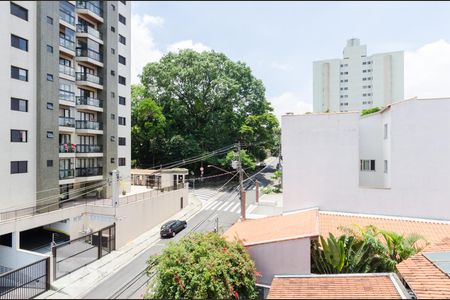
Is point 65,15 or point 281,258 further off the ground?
point 65,15

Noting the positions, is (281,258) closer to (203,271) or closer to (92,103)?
(203,271)

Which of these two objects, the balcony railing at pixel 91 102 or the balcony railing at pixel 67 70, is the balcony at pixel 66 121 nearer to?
the balcony railing at pixel 91 102

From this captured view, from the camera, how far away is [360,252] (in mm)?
7848

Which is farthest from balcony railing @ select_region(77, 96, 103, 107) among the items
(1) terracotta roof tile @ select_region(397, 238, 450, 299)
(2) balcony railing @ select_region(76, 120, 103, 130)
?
(1) terracotta roof tile @ select_region(397, 238, 450, 299)

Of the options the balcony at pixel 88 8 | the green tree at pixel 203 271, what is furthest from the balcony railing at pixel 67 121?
the balcony at pixel 88 8

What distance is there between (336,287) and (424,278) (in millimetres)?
2293

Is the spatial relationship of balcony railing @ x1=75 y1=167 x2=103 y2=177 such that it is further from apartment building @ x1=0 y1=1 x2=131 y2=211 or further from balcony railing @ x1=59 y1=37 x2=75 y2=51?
balcony railing @ x1=59 y1=37 x2=75 y2=51

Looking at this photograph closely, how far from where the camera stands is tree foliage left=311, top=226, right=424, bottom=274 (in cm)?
775

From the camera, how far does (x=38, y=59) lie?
28.3 feet

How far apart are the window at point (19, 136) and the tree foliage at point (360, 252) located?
446 inches

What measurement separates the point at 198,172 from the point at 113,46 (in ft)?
75.8

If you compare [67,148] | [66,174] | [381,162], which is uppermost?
[67,148]

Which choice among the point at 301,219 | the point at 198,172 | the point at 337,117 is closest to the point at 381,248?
the point at 301,219

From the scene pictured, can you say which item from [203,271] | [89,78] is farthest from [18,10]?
[89,78]
